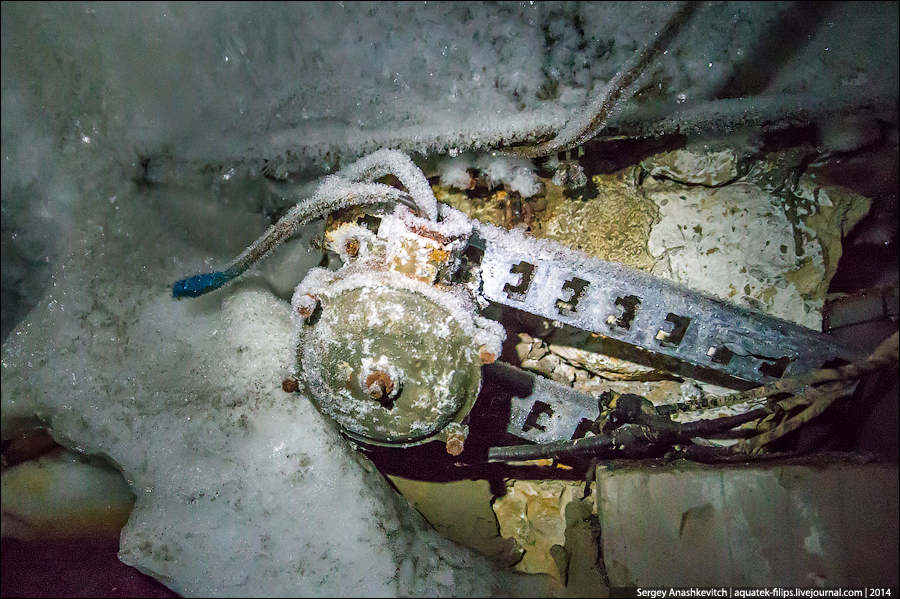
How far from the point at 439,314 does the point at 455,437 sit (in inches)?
14.2

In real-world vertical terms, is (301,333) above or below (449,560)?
above

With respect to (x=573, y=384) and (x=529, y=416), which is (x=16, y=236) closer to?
(x=529, y=416)

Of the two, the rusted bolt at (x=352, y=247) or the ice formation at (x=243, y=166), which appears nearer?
the rusted bolt at (x=352, y=247)

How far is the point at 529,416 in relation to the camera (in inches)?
62.5

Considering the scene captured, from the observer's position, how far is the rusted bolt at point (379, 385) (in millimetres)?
1171

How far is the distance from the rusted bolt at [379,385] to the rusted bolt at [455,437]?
219 mm

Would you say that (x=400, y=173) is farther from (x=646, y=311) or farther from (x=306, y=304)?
(x=646, y=311)

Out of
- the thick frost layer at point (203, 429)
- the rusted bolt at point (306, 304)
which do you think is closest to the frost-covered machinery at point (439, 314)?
the rusted bolt at point (306, 304)

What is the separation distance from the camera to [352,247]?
→ 1.31 metres

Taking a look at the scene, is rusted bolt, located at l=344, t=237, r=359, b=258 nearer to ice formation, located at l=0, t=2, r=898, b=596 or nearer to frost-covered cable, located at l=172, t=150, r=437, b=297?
frost-covered cable, located at l=172, t=150, r=437, b=297

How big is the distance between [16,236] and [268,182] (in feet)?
3.91

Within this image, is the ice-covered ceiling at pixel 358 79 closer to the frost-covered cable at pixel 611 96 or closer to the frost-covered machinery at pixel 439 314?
the frost-covered cable at pixel 611 96

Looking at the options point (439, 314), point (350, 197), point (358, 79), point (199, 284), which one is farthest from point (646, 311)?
point (199, 284)

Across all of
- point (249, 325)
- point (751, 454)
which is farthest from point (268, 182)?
point (751, 454)
